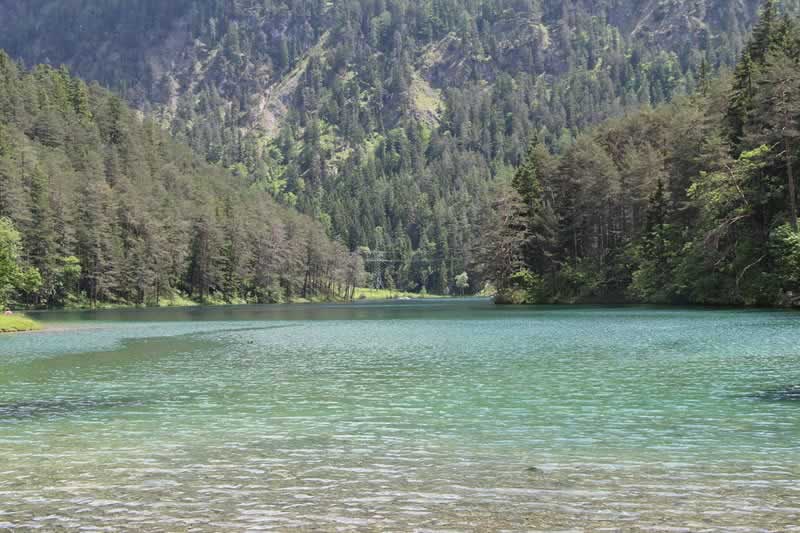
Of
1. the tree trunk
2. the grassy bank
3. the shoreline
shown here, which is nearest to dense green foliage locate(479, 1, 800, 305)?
the tree trunk

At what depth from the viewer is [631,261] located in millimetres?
107312

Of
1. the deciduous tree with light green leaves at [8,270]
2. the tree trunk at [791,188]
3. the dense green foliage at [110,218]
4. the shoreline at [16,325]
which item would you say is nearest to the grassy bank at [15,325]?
the shoreline at [16,325]

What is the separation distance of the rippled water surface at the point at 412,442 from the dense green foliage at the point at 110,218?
228ft

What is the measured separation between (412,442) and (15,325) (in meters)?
56.4

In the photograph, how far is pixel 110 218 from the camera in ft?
466

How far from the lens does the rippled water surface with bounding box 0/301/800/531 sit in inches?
461

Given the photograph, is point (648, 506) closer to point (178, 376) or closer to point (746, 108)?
point (178, 376)

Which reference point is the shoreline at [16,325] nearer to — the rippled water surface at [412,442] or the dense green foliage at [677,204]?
the rippled water surface at [412,442]

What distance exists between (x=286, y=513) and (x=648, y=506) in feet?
18.0

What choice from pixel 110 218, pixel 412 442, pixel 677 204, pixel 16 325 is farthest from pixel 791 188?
pixel 110 218

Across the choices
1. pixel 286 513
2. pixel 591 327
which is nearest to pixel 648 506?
pixel 286 513

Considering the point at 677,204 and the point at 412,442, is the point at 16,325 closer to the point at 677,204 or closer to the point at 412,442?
the point at 412,442

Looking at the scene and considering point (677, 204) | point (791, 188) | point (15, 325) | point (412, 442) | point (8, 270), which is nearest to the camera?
point (412, 442)

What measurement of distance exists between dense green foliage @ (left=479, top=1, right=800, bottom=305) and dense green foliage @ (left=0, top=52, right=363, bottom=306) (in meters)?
67.9
